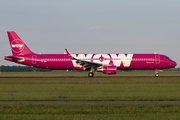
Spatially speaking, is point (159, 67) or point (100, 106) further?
point (159, 67)

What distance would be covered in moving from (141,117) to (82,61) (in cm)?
3545

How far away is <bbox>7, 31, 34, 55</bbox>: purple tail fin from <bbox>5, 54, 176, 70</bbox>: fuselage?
1350 mm

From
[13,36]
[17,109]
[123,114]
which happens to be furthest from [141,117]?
[13,36]

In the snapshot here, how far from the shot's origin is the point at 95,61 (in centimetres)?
5009

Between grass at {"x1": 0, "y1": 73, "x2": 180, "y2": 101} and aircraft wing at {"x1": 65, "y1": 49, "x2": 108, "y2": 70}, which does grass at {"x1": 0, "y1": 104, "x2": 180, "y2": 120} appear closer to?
grass at {"x1": 0, "y1": 73, "x2": 180, "y2": 101}

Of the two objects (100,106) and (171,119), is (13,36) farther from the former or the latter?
(171,119)

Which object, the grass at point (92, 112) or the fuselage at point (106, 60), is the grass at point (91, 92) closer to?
the grass at point (92, 112)

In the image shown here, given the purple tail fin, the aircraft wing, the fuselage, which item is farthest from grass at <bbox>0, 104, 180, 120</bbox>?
the purple tail fin

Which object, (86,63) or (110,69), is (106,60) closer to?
(110,69)

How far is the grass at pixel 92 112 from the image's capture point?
12.2 meters

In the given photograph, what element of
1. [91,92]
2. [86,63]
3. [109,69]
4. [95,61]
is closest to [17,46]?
[86,63]

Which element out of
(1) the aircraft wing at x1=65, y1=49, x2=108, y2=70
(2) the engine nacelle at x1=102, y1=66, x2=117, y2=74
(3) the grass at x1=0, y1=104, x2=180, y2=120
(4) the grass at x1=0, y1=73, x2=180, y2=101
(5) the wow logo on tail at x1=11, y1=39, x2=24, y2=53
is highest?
(5) the wow logo on tail at x1=11, y1=39, x2=24, y2=53

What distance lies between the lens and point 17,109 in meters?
14.4

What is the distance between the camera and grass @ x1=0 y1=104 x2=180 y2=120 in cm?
1216
